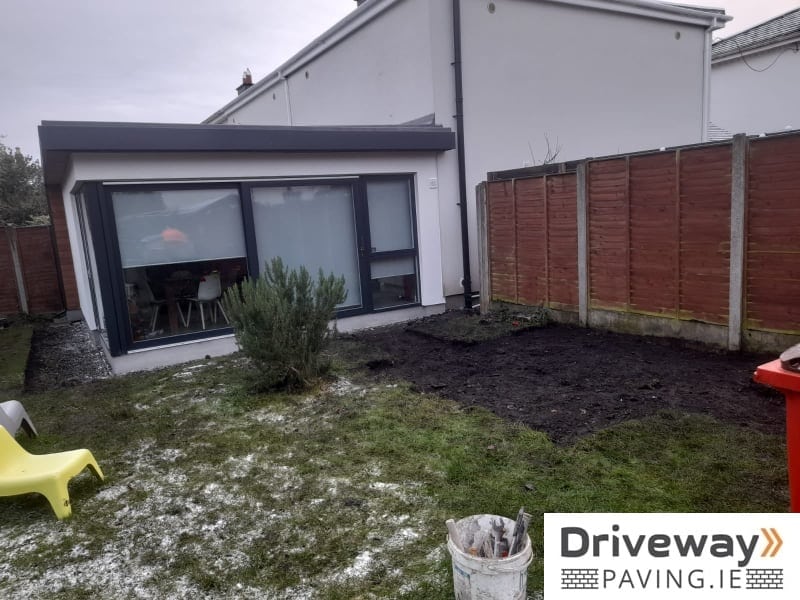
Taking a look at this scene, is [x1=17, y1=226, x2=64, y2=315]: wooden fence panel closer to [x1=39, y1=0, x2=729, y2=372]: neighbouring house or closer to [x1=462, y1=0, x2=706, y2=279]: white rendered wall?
[x1=39, y1=0, x2=729, y2=372]: neighbouring house

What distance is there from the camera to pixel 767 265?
17.7 feet

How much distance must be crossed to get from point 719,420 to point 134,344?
6.81m

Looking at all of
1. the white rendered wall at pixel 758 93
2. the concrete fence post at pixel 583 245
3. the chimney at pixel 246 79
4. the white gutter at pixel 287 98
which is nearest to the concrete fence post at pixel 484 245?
the concrete fence post at pixel 583 245

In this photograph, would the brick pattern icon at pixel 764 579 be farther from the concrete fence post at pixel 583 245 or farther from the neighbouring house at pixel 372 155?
the neighbouring house at pixel 372 155

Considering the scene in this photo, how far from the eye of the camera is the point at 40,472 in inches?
139

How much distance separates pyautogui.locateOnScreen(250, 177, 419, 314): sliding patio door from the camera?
8.12 m

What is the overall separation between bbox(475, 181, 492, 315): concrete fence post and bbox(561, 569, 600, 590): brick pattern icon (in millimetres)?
7090

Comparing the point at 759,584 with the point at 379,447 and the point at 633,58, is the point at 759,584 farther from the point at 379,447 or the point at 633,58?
the point at 633,58

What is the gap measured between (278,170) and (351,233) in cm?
154

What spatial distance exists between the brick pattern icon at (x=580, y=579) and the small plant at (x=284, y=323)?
3993mm

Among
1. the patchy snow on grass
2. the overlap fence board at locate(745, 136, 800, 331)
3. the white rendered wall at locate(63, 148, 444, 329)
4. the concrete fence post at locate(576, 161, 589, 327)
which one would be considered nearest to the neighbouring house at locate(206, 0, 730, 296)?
the white rendered wall at locate(63, 148, 444, 329)

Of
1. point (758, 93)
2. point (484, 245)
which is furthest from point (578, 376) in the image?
point (758, 93)

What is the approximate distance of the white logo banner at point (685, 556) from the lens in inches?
78.8

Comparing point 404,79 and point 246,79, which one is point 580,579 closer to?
point 404,79
